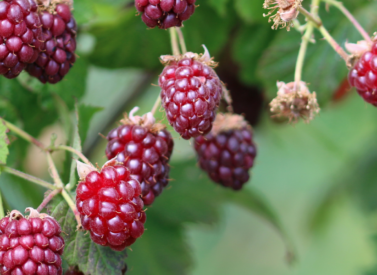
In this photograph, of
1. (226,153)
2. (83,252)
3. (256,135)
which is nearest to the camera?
(83,252)

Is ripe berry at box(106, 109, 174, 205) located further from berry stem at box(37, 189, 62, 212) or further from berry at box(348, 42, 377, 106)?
berry at box(348, 42, 377, 106)

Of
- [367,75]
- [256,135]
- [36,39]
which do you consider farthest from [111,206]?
[256,135]

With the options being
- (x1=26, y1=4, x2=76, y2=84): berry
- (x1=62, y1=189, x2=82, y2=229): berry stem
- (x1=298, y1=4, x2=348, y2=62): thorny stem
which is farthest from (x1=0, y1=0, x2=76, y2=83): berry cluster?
(x1=298, y1=4, x2=348, y2=62): thorny stem

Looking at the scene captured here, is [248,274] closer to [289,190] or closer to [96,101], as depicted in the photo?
[289,190]

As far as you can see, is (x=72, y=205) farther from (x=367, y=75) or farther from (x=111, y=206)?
(x=367, y=75)

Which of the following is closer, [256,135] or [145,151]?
[145,151]

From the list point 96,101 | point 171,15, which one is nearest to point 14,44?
point 171,15

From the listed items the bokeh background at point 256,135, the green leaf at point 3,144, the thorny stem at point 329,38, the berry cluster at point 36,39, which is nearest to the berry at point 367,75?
the thorny stem at point 329,38
